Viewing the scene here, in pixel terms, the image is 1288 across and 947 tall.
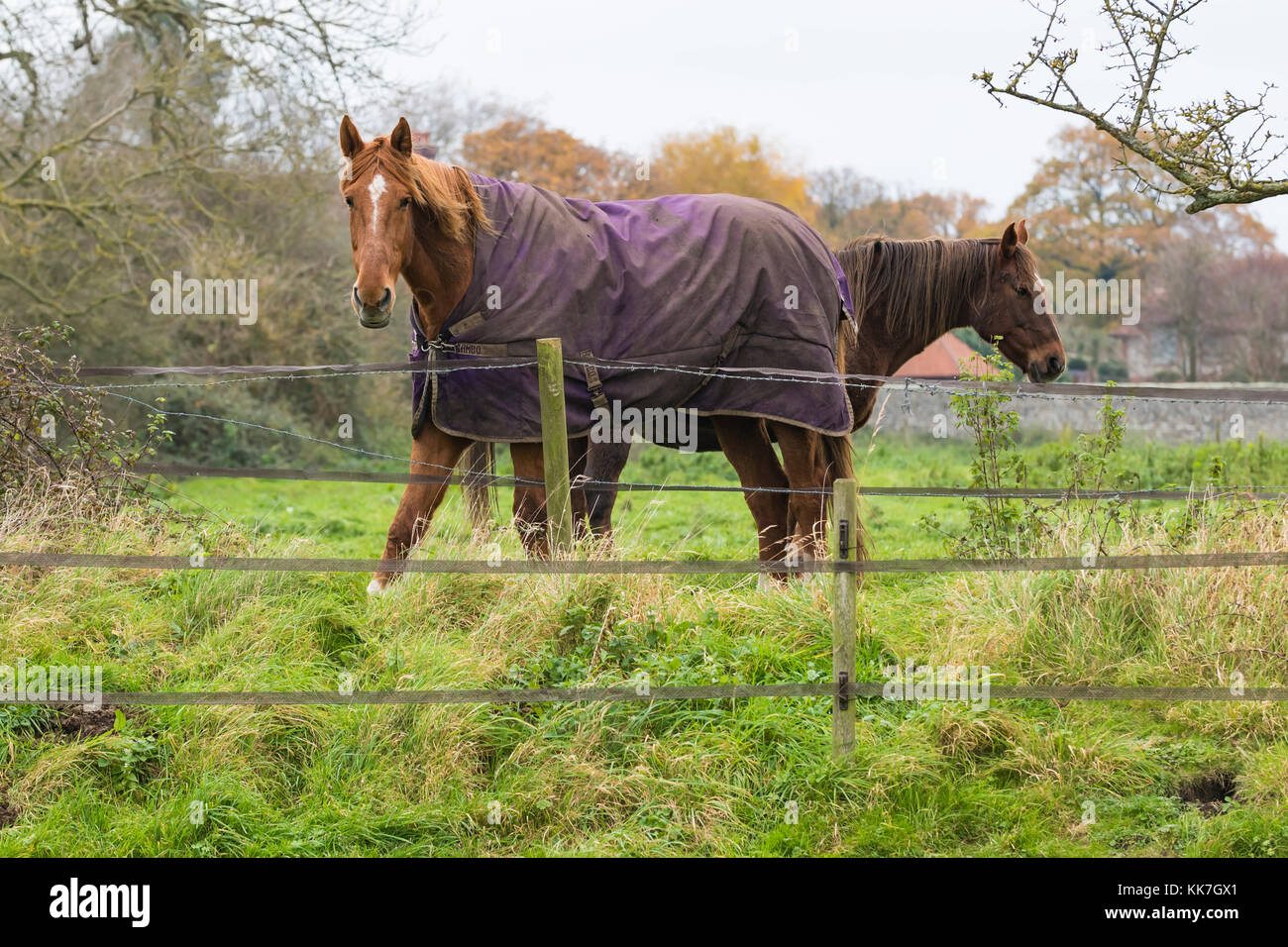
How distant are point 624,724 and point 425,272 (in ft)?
8.00

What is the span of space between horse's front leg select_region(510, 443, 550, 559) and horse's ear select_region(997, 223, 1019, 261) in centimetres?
338

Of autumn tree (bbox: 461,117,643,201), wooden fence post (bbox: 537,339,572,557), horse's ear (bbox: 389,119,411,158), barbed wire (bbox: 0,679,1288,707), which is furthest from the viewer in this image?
autumn tree (bbox: 461,117,643,201)

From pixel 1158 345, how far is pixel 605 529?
33.5 m

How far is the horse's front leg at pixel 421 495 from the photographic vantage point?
5.60 metres

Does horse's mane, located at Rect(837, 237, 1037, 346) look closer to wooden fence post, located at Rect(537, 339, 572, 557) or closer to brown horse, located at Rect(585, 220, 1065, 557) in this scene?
brown horse, located at Rect(585, 220, 1065, 557)

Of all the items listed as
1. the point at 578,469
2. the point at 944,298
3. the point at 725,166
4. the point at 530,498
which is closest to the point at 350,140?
the point at 530,498

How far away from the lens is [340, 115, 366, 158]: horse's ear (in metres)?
5.08

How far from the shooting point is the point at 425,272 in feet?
18.3

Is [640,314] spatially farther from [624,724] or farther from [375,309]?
[624,724]

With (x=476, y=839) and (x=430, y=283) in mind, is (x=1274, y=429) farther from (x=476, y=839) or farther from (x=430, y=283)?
(x=476, y=839)

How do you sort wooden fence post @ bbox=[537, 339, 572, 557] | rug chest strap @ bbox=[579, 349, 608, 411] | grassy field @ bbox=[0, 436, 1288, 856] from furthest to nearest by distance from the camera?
rug chest strap @ bbox=[579, 349, 608, 411], wooden fence post @ bbox=[537, 339, 572, 557], grassy field @ bbox=[0, 436, 1288, 856]

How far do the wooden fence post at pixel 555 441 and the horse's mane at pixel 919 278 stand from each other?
2828 millimetres

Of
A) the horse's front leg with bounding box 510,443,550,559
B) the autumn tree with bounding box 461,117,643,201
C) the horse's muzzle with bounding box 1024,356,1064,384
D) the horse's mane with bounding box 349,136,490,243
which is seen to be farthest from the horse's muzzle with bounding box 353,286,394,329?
the autumn tree with bounding box 461,117,643,201

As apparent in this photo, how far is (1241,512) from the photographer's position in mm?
5641
